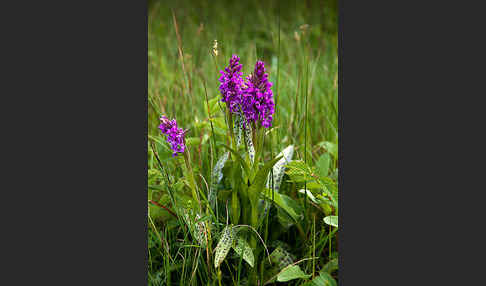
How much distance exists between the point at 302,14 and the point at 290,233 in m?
4.13

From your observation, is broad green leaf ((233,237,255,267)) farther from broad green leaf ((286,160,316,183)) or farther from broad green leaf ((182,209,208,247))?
broad green leaf ((286,160,316,183))

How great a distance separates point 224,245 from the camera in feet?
5.76

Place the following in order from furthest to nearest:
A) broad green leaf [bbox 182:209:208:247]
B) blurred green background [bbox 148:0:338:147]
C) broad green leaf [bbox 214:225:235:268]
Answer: blurred green background [bbox 148:0:338:147]
broad green leaf [bbox 182:209:208:247]
broad green leaf [bbox 214:225:235:268]

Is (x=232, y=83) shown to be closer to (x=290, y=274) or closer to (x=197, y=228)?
(x=197, y=228)

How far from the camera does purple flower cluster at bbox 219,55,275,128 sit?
5.70ft

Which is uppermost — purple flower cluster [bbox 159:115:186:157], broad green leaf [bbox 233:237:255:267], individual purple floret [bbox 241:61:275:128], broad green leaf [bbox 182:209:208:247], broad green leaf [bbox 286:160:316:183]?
individual purple floret [bbox 241:61:275:128]

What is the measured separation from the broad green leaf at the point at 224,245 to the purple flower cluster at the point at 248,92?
0.50 metres

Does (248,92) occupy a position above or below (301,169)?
above

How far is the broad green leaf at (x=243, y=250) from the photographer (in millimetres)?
1792

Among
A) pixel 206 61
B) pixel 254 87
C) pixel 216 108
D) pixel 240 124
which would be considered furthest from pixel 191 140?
pixel 206 61

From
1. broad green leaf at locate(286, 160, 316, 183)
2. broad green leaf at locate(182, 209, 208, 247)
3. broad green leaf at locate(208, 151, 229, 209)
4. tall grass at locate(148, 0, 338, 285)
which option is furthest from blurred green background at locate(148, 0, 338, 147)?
broad green leaf at locate(182, 209, 208, 247)

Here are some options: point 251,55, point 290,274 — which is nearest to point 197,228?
point 290,274

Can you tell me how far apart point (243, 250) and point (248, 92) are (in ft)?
2.25

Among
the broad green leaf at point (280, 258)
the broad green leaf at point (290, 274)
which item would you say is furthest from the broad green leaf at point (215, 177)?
the broad green leaf at point (290, 274)
